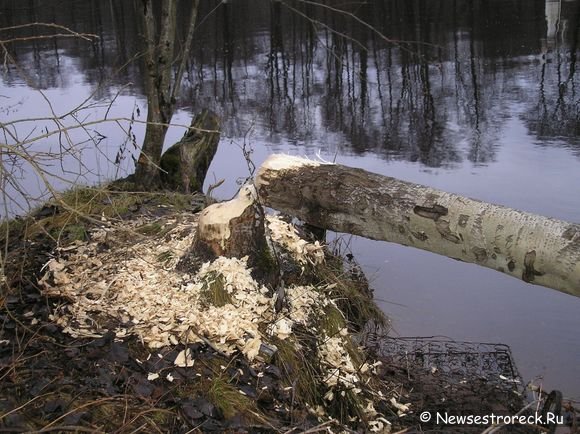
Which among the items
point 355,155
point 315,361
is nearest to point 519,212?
point 315,361

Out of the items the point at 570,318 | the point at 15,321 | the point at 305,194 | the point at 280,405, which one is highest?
the point at 305,194

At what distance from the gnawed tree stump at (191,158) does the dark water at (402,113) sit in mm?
500

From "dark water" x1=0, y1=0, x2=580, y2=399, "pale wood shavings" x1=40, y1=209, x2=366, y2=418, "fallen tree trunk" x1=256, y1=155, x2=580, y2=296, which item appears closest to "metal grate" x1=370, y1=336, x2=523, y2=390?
"dark water" x1=0, y1=0, x2=580, y2=399

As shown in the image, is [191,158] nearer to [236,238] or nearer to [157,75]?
[157,75]

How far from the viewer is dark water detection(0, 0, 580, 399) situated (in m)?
5.65

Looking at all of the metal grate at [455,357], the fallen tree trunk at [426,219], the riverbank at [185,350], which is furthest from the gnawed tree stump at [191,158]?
the metal grate at [455,357]

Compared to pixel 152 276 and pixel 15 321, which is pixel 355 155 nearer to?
pixel 152 276

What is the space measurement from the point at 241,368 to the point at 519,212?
5.53ft

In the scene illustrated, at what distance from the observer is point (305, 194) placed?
4.73 m

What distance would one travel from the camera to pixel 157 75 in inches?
271

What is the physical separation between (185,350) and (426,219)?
1558mm

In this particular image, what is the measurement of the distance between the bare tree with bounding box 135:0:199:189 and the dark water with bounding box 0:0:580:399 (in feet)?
1.70

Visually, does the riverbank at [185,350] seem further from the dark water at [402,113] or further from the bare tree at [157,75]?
the bare tree at [157,75]

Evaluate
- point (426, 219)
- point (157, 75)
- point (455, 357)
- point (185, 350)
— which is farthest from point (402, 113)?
point (185, 350)
